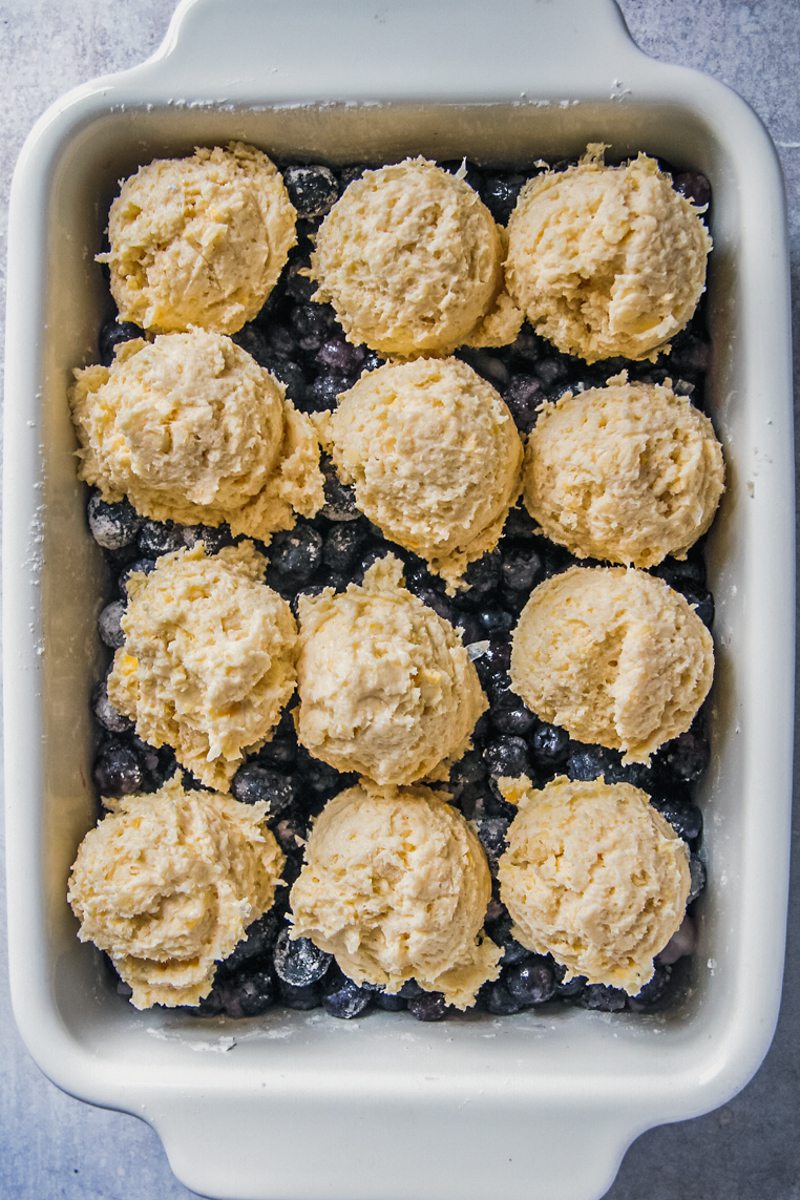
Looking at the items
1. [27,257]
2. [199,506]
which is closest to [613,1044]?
[199,506]

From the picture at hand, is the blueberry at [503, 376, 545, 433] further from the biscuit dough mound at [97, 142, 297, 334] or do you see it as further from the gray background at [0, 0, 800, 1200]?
the gray background at [0, 0, 800, 1200]

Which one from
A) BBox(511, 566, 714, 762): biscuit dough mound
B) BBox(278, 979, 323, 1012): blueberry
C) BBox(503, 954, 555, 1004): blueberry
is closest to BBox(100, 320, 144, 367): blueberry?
BBox(511, 566, 714, 762): biscuit dough mound

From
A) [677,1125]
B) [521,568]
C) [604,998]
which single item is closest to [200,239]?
[521,568]

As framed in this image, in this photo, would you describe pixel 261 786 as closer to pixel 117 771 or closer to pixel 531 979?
pixel 117 771

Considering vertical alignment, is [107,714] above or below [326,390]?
below

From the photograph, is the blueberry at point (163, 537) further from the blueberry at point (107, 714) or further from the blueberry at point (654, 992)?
the blueberry at point (654, 992)

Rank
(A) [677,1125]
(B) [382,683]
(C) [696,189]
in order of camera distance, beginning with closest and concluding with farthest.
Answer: (B) [382,683] < (C) [696,189] < (A) [677,1125]

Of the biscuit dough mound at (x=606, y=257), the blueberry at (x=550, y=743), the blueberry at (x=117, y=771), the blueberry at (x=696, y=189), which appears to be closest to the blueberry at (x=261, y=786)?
the blueberry at (x=117, y=771)
